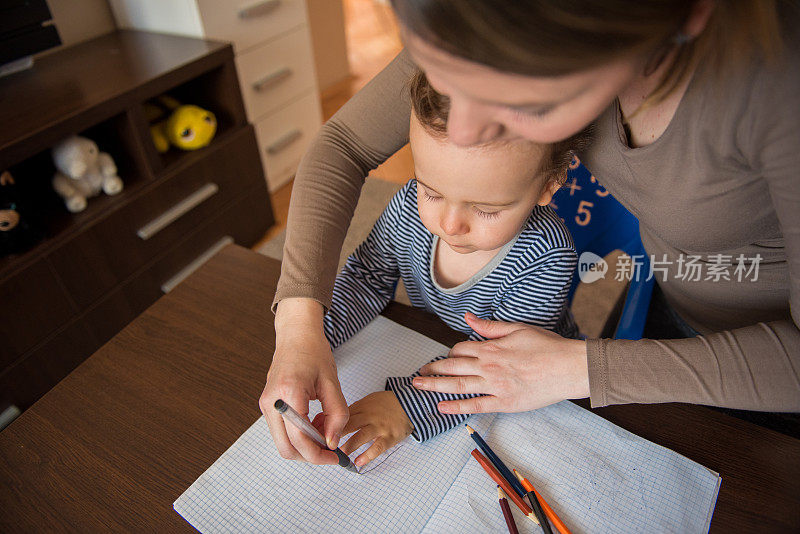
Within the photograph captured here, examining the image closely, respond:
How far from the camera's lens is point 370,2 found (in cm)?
443

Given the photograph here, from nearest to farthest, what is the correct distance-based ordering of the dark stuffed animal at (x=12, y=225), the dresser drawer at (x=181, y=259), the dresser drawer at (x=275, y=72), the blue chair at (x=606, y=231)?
the blue chair at (x=606, y=231) → the dark stuffed animal at (x=12, y=225) → the dresser drawer at (x=181, y=259) → the dresser drawer at (x=275, y=72)

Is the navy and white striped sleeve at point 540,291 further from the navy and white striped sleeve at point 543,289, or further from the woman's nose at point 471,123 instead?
the woman's nose at point 471,123

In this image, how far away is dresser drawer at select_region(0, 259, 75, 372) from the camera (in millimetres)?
1202

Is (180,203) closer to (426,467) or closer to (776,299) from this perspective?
(426,467)

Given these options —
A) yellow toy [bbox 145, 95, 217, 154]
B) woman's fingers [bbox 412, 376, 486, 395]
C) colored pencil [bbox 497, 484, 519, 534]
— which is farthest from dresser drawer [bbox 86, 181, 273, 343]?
colored pencil [bbox 497, 484, 519, 534]

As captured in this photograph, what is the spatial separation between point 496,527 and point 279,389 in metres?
0.27

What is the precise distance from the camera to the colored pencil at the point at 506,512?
1.64 feet

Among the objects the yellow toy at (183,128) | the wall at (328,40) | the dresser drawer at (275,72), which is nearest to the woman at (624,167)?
the yellow toy at (183,128)

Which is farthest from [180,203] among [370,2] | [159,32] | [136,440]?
[370,2]

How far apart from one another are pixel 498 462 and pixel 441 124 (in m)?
0.38

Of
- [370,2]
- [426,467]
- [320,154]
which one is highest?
[320,154]

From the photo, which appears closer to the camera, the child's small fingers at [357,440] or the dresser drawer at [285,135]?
the child's small fingers at [357,440]

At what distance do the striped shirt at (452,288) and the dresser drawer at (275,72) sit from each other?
136 centimetres

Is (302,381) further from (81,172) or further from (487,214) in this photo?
(81,172)
